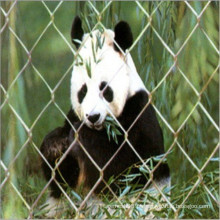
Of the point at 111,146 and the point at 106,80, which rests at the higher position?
the point at 106,80

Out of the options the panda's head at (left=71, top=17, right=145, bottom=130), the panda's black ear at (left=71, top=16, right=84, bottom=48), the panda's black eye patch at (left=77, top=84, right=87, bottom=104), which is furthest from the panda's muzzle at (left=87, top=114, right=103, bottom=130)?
the panda's black ear at (left=71, top=16, right=84, bottom=48)

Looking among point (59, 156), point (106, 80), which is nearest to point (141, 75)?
point (106, 80)

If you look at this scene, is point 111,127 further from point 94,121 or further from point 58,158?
point 58,158

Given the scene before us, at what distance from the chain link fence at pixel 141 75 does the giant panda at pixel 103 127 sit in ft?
0.14

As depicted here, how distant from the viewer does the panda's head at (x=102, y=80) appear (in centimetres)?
204

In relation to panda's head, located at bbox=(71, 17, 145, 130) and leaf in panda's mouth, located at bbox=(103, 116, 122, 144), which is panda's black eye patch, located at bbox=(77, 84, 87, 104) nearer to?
panda's head, located at bbox=(71, 17, 145, 130)

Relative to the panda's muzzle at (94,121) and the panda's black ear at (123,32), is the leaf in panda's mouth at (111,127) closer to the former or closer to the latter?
the panda's muzzle at (94,121)

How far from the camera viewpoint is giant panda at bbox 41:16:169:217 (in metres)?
2.13

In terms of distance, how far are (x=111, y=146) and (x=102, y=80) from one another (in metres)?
0.29

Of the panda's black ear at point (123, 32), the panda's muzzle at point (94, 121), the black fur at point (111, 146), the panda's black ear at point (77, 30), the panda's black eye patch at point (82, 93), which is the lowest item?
the black fur at point (111, 146)

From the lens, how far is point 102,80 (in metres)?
2.14

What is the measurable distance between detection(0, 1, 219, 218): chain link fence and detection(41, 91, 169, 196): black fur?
1.7 inches

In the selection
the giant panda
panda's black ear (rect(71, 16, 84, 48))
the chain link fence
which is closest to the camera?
the chain link fence

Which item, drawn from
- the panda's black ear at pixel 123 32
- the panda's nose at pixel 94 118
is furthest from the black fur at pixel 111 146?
the panda's black ear at pixel 123 32
